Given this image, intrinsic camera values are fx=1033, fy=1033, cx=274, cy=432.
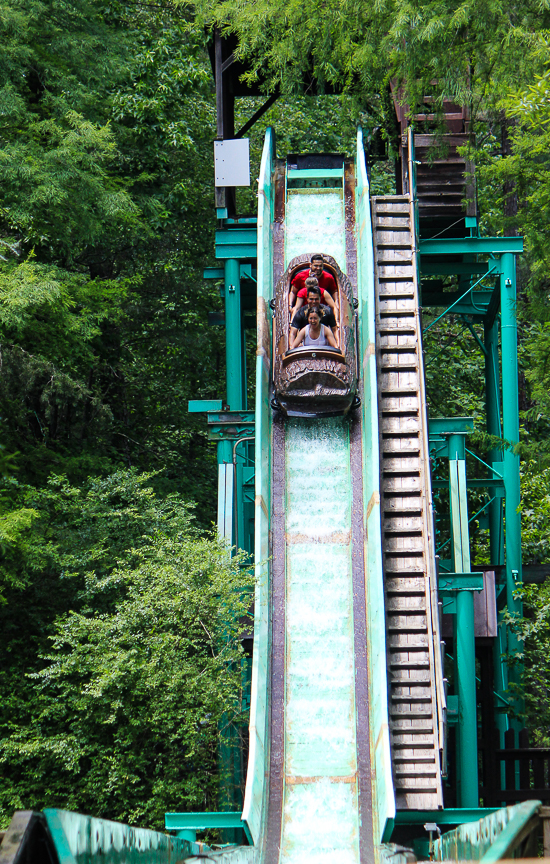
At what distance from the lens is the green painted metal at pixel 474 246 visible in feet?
49.3

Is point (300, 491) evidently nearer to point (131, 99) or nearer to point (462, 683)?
point (462, 683)

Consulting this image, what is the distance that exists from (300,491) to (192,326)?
34.0 feet

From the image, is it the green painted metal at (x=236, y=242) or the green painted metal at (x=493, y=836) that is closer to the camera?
the green painted metal at (x=493, y=836)

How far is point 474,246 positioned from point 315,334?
4.13m

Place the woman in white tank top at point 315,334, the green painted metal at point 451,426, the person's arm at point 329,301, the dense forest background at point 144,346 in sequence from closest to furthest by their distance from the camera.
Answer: the dense forest background at point 144,346 < the woman in white tank top at point 315,334 < the person's arm at point 329,301 < the green painted metal at point 451,426

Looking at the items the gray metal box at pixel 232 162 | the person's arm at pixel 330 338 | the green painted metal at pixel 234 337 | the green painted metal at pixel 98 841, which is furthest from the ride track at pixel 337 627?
the green painted metal at pixel 98 841

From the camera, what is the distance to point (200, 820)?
351 inches

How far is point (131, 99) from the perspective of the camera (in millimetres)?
19875

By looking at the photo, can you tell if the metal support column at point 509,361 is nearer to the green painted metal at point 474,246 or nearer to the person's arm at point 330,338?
the green painted metal at point 474,246

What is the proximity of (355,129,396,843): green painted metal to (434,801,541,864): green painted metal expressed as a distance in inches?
116

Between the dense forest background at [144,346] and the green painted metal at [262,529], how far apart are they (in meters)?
0.44

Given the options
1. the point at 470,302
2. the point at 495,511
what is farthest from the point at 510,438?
the point at 470,302

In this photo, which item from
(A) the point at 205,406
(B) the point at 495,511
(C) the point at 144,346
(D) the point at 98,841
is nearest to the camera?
(D) the point at 98,841

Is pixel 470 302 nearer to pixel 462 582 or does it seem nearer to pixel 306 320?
pixel 306 320
